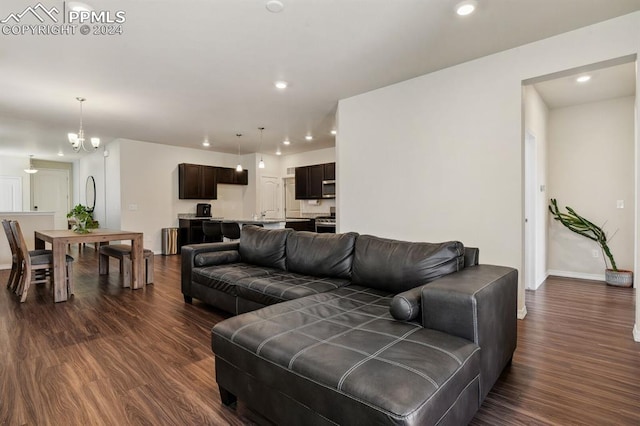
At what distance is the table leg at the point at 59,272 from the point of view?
3.80 m

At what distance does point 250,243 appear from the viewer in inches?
146

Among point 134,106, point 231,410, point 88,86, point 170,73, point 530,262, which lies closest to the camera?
point 231,410

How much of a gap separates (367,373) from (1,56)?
4.43 m

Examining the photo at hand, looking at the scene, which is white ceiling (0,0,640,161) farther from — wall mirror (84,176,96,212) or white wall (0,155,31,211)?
white wall (0,155,31,211)

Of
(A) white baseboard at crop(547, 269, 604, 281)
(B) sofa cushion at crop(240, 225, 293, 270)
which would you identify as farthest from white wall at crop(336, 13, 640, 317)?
(A) white baseboard at crop(547, 269, 604, 281)

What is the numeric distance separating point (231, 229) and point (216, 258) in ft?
7.61

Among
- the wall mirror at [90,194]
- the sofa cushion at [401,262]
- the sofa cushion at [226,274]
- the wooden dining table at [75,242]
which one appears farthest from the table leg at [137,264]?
the wall mirror at [90,194]

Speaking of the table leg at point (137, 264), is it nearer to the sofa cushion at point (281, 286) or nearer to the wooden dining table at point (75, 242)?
the wooden dining table at point (75, 242)

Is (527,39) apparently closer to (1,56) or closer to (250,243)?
(250,243)

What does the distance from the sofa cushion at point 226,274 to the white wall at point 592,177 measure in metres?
4.66

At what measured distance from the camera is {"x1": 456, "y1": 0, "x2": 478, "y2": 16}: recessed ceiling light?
2408mm

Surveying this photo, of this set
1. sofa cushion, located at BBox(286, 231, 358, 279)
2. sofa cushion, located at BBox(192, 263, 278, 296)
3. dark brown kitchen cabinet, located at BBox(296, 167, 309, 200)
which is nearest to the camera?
sofa cushion, located at BBox(286, 231, 358, 279)

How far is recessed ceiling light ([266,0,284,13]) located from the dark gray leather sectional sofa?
6.44 feet

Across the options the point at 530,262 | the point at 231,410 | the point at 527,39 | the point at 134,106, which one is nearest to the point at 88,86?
the point at 134,106
